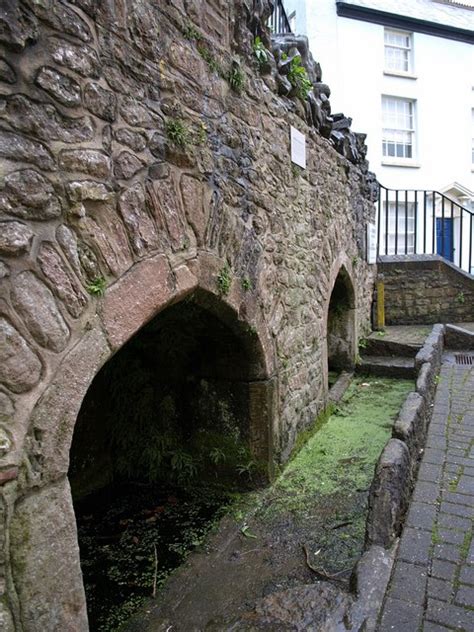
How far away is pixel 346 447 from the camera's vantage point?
13.3ft

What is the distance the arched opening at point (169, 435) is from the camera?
10.0ft

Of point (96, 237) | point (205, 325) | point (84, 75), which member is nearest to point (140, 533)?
point (205, 325)

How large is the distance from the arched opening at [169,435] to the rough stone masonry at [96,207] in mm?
240

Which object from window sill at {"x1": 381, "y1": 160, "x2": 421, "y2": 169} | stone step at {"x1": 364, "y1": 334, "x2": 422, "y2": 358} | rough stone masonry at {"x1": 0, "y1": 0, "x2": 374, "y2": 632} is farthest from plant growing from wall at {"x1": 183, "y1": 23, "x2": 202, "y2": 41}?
window sill at {"x1": 381, "y1": 160, "x2": 421, "y2": 169}

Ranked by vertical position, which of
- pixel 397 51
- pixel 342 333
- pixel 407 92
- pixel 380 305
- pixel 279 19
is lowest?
pixel 342 333

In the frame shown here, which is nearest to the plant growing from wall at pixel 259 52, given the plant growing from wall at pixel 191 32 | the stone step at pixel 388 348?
the plant growing from wall at pixel 191 32

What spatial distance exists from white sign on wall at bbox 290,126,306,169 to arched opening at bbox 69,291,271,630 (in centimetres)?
161

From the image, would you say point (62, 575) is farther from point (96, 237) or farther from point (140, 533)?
point (140, 533)

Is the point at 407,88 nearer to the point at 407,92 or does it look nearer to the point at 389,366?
the point at 407,92

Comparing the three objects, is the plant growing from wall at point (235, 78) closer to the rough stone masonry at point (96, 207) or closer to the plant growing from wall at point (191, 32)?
the rough stone masonry at point (96, 207)

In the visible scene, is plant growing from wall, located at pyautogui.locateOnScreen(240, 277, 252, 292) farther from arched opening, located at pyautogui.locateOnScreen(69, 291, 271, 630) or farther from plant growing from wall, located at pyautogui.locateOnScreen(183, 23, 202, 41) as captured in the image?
plant growing from wall, located at pyautogui.locateOnScreen(183, 23, 202, 41)

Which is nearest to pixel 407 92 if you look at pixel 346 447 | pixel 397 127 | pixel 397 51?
pixel 397 127

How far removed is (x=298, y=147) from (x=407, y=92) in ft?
41.6

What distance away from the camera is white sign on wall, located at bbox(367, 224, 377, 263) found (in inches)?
284
